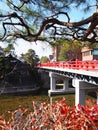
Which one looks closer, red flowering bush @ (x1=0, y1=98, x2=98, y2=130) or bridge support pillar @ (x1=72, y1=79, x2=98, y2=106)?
red flowering bush @ (x1=0, y1=98, x2=98, y2=130)

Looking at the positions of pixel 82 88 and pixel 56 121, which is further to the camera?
pixel 82 88

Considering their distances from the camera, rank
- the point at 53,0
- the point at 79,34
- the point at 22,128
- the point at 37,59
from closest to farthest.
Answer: the point at 22,128, the point at 53,0, the point at 79,34, the point at 37,59

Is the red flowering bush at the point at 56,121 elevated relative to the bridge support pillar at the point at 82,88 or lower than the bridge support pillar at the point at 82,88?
elevated

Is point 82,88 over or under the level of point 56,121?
under

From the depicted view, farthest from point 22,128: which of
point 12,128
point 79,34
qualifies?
point 79,34

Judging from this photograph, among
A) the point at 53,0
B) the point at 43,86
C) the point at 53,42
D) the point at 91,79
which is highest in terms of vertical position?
the point at 53,0

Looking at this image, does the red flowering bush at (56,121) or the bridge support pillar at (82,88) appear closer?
the red flowering bush at (56,121)

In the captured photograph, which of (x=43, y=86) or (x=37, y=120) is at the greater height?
(x=37, y=120)

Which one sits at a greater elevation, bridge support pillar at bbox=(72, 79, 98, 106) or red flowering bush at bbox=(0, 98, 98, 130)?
red flowering bush at bbox=(0, 98, 98, 130)

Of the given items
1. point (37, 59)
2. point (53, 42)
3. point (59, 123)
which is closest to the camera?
point (59, 123)

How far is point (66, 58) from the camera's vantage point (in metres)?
59.0

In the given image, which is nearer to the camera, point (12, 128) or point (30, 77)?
point (12, 128)

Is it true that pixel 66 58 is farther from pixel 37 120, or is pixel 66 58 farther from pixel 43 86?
pixel 37 120

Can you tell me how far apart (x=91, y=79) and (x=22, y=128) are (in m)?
16.4
